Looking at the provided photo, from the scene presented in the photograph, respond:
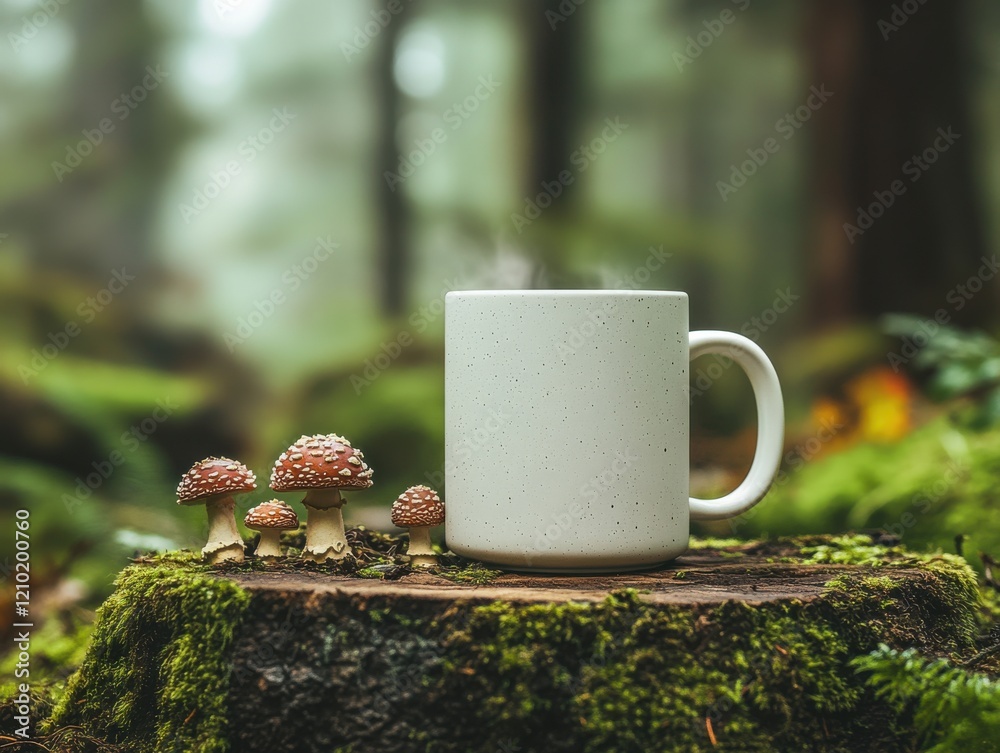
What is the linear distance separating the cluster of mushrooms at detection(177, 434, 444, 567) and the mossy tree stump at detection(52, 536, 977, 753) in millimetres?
181

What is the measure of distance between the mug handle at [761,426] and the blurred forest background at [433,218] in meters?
1.75

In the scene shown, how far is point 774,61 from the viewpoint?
666cm

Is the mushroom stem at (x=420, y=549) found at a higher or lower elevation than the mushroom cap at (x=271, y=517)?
lower

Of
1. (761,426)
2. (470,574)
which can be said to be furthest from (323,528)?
(761,426)

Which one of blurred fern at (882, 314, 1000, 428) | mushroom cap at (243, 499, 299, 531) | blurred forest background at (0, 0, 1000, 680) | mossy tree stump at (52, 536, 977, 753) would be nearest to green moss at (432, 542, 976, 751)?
mossy tree stump at (52, 536, 977, 753)

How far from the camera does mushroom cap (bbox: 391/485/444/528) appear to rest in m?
1.75

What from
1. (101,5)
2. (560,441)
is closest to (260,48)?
(101,5)

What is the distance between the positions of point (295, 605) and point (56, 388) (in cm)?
350

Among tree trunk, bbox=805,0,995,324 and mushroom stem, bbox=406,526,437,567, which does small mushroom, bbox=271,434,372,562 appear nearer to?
mushroom stem, bbox=406,526,437,567

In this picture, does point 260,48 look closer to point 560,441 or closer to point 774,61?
point 774,61

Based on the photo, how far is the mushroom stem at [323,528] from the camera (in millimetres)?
1729

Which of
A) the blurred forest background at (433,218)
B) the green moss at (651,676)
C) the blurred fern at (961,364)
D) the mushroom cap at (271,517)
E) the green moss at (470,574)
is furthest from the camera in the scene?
the blurred forest background at (433,218)

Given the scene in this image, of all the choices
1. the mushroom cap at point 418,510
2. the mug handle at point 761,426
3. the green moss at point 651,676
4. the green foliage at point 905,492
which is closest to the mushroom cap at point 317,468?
the mushroom cap at point 418,510

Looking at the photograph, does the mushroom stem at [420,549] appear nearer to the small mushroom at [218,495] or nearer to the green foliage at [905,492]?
the small mushroom at [218,495]
